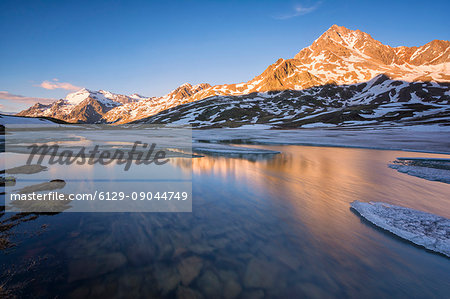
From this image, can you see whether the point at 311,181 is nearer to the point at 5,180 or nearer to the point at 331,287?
the point at 331,287

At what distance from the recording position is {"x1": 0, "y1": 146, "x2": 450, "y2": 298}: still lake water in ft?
14.7

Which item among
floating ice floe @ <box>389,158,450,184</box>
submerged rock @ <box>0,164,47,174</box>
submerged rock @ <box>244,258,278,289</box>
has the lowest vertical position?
submerged rock @ <box>244,258,278,289</box>

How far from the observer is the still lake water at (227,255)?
14.7ft

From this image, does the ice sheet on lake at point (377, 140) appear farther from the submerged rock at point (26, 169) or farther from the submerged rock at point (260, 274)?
the submerged rock at point (260, 274)

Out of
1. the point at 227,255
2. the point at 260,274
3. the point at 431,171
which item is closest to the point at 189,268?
the point at 227,255

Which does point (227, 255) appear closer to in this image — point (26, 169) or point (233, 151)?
point (26, 169)

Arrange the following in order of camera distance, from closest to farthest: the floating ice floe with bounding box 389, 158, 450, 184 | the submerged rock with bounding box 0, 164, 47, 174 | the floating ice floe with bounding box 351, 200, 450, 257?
the floating ice floe with bounding box 351, 200, 450, 257 → the submerged rock with bounding box 0, 164, 47, 174 → the floating ice floe with bounding box 389, 158, 450, 184

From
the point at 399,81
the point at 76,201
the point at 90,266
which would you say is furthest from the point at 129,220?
the point at 399,81

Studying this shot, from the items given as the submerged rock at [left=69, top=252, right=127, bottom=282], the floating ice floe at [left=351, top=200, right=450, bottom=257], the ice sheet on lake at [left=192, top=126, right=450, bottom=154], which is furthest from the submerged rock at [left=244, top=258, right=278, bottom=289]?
the ice sheet on lake at [left=192, top=126, right=450, bottom=154]

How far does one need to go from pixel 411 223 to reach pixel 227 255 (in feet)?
21.7

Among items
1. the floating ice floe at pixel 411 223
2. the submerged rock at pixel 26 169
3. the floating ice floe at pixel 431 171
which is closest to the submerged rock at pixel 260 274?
the floating ice floe at pixel 411 223

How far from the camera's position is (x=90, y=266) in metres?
4.97

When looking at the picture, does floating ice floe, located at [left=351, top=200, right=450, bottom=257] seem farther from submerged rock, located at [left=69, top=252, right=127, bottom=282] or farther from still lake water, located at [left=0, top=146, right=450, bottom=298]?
submerged rock, located at [left=69, top=252, right=127, bottom=282]

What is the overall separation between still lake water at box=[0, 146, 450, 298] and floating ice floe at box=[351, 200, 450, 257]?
0.40 meters
